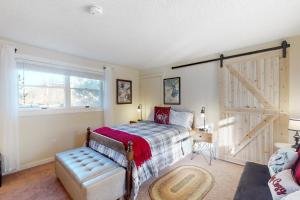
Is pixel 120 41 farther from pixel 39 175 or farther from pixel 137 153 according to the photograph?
pixel 39 175

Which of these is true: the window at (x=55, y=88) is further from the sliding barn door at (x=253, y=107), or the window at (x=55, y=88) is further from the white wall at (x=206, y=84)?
the sliding barn door at (x=253, y=107)

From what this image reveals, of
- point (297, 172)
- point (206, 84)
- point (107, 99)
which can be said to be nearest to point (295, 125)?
point (297, 172)

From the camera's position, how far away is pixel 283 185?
1.12 m

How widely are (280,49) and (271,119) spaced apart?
1228 mm

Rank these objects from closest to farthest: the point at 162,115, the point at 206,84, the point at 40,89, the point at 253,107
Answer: the point at 253,107 → the point at 40,89 → the point at 206,84 → the point at 162,115

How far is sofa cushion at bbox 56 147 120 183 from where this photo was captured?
1.79m

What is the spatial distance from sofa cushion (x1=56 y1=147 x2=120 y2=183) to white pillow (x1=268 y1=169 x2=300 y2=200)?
5.41 feet

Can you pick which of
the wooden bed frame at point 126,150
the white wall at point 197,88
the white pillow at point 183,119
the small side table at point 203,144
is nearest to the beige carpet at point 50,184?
the wooden bed frame at point 126,150

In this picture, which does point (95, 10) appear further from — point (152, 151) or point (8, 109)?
point (8, 109)

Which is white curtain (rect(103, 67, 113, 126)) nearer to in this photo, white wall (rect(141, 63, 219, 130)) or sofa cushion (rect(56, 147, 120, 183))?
white wall (rect(141, 63, 219, 130))

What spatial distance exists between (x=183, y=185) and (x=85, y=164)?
146 centimetres

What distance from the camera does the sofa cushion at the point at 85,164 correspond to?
1788mm

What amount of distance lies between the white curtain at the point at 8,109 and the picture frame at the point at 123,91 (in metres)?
2.26

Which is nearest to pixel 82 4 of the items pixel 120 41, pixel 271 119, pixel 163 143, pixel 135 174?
pixel 120 41
